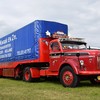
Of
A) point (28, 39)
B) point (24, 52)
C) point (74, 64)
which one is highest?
point (28, 39)

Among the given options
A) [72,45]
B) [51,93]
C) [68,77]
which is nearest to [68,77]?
[68,77]

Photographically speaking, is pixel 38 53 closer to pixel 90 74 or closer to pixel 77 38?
pixel 77 38

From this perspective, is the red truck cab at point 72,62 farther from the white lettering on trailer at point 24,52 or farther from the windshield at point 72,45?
the white lettering on trailer at point 24,52

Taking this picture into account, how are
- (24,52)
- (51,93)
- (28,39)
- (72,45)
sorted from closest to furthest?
1. (51,93)
2. (72,45)
3. (28,39)
4. (24,52)

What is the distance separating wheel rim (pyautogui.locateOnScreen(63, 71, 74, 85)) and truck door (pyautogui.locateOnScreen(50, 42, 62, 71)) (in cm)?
107

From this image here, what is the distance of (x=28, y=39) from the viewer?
732 inches

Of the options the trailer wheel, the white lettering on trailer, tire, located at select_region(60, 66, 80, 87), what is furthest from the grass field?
the white lettering on trailer

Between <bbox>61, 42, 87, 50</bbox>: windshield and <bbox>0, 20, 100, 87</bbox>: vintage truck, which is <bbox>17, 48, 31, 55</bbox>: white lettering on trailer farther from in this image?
<bbox>61, 42, 87, 50</bbox>: windshield

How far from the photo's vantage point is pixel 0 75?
79.5 feet

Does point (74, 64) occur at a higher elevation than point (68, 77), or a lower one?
higher

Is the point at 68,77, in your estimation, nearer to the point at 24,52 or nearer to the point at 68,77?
the point at 68,77

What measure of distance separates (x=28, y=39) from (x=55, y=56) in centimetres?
330

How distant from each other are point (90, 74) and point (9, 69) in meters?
9.34

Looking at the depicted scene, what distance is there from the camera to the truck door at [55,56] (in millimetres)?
15575
